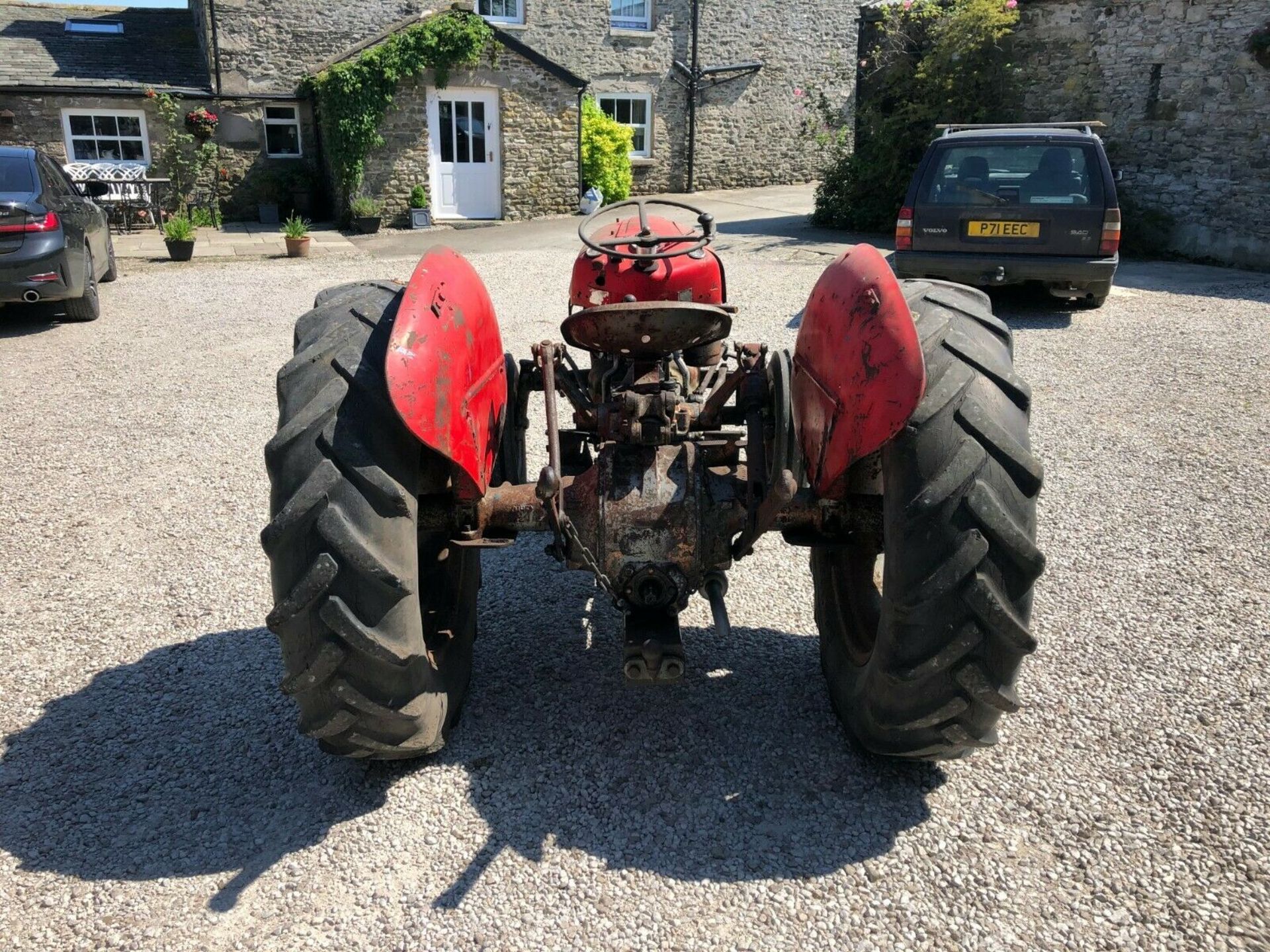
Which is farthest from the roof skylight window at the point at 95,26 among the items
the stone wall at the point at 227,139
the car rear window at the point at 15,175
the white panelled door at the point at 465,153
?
the car rear window at the point at 15,175

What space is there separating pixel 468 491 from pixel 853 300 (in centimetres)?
114

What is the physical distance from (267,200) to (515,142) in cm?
473

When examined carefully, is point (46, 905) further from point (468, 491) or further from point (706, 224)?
point (706, 224)

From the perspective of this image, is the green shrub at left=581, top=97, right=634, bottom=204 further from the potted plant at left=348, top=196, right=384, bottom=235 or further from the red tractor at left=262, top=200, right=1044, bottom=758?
the red tractor at left=262, top=200, right=1044, bottom=758

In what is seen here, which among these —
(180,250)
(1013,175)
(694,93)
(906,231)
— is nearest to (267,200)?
(180,250)

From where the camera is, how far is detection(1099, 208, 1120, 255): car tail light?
9.12 m

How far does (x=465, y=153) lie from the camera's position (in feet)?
60.8

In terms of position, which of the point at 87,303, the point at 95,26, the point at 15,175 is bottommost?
the point at 87,303

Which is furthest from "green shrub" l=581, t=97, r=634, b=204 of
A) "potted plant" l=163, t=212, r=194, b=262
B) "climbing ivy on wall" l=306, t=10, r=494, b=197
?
"potted plant" l=163, t=212, r=194, b=262

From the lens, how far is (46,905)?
92.7 inches

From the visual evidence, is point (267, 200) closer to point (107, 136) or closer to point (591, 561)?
point (107, 136)

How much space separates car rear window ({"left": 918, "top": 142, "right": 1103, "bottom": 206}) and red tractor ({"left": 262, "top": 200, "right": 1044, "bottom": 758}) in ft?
23.3

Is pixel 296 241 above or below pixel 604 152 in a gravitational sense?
below

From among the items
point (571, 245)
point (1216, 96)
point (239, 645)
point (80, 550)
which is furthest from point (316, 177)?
point (239, 645)
